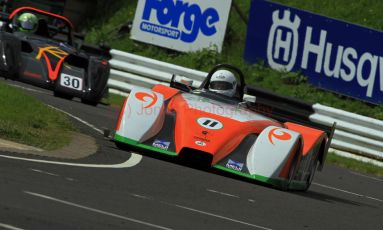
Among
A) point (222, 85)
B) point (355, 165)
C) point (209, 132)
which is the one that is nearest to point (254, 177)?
point (209, 132)

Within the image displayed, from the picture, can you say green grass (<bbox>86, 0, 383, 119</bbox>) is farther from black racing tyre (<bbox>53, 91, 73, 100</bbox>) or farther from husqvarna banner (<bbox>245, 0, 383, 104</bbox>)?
black racing tyre (<bbox>53, 91, 73, 100</bbox>)

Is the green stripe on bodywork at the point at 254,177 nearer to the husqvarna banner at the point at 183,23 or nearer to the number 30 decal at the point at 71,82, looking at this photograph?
the number 30 decal at the point at 71,82

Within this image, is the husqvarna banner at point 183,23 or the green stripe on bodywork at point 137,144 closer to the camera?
the green stripe on bodywork at point 137,144

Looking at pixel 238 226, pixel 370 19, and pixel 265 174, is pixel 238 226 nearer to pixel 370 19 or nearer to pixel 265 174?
pixel 265 174

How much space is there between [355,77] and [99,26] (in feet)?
28.5

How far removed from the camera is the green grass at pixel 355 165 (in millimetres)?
17766

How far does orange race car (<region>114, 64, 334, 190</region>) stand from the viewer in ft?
36.6

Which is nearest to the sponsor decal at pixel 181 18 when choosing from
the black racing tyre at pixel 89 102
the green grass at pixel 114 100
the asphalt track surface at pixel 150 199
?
the green grass at pixel 114 100

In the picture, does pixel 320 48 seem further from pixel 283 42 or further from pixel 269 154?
pixel 269 154

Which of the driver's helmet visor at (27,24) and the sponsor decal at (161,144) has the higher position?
the driver's helmet visor at (27,24)

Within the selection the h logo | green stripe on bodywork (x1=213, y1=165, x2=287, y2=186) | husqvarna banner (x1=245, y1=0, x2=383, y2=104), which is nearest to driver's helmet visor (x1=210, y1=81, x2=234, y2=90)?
green stripe on bodywork (x1=213, y1=165, x2=287, y2=186)

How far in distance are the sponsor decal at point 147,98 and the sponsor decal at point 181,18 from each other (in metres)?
11.1

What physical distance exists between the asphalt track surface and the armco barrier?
231 inches

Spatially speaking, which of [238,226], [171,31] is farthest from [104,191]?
[171,31]
